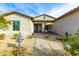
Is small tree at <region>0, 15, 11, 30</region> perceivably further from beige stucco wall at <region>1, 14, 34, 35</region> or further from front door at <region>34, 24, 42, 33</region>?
front door at <region>34, 24, 42, 33</region>

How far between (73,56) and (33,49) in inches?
36.6

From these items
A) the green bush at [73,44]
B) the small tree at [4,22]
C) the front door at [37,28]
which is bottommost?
the green bush at [73,44]

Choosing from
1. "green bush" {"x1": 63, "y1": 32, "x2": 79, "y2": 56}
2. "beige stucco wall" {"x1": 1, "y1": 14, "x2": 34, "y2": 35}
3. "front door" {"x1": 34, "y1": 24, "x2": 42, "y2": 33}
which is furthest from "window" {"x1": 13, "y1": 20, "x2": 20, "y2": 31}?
"green bush" {"x1": 63, "y1": 32, "x2": 79, "y2": 56}

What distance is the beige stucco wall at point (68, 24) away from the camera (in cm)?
442

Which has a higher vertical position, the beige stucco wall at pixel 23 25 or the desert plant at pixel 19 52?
the beige stucco wall at pixel 23 25

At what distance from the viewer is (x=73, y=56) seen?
4.21 metres

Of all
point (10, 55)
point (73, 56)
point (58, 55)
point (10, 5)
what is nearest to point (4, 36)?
point (10, 55)

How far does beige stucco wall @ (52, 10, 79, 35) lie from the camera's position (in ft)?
14.5

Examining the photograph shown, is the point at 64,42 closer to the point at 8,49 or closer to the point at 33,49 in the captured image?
the point at 33,49

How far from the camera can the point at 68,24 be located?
15.0 ft

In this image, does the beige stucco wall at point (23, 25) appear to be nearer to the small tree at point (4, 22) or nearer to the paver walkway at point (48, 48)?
the small tree at point (4, 22)

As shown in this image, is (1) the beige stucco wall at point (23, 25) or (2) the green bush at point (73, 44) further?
(1) the beige stucco wall at point (23, 25)

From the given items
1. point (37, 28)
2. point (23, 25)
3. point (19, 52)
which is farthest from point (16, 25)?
point (19, 52)

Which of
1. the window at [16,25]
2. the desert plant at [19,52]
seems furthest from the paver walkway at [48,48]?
the window at [16,25]
